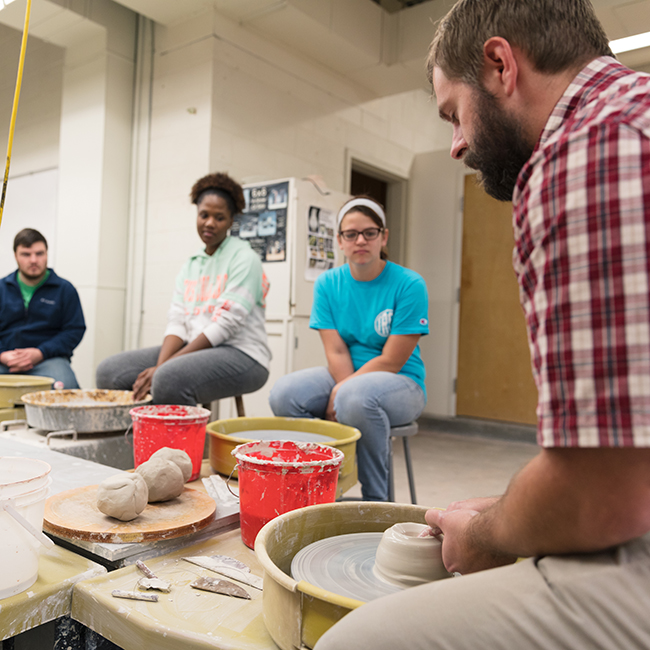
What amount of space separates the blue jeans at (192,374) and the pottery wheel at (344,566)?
4.18 ft

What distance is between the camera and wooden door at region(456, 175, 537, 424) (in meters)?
4.34

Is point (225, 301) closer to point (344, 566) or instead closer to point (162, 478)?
point (162, 478)

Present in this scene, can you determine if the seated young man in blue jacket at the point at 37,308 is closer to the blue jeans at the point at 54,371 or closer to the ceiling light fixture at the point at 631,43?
the blue jeans at the point at 54,371

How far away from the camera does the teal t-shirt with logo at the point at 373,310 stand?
1.98 metres

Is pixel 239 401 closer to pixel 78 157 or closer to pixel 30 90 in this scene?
pixel 78 157

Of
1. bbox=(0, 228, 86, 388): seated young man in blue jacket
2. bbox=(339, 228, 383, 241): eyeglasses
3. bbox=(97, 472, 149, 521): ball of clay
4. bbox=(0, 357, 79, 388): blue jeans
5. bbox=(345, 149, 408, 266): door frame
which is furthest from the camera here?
bbox=(345, 149, 408, 266): door frame

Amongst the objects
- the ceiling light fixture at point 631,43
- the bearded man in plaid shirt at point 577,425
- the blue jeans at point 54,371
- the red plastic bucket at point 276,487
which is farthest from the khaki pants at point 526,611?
the ceiling light fixture at point 631,43

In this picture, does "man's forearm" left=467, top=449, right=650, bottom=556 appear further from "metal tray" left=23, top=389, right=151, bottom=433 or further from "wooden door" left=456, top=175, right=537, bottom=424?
"wooden door" left=456, top=175, right=537, bottom=424

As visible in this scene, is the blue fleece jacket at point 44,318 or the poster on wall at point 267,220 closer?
the blue fleece jacket at point 44,318

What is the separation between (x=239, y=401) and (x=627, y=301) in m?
1.99

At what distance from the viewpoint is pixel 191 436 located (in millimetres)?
1319

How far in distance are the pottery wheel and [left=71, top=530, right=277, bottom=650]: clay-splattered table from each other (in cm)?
8

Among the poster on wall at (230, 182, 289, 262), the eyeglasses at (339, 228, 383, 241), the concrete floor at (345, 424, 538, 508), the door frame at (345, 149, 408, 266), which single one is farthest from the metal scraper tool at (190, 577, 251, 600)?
the door frame at (345, 149, 408, 266)

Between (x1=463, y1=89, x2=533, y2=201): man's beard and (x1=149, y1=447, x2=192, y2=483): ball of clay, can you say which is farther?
(x1=149, y1=447, x2=192, y2=483): ball of clay
